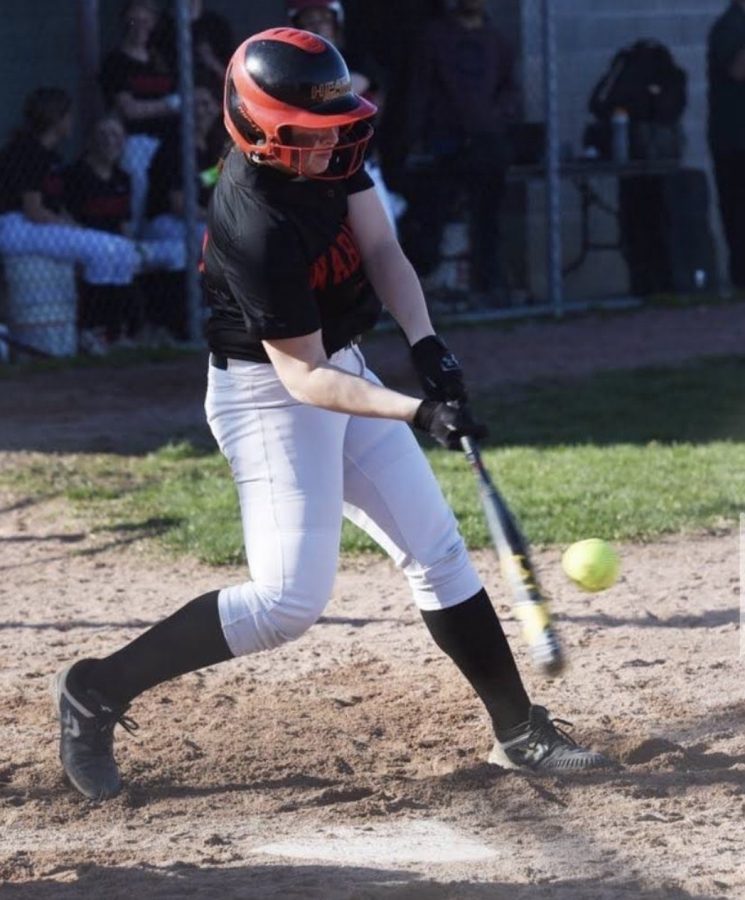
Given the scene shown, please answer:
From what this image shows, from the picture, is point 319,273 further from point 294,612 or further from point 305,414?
point 294,612

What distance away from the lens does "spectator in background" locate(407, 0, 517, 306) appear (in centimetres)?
1260

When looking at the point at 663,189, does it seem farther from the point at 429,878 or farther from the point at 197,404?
the point at 429,878

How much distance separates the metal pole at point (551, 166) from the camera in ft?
42.0

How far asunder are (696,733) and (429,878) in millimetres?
1307

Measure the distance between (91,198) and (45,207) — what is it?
345 mm

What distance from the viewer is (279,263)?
13.2ft

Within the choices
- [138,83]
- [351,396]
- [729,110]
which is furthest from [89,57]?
[351,396]

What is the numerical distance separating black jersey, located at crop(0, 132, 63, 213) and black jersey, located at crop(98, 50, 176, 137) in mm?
793

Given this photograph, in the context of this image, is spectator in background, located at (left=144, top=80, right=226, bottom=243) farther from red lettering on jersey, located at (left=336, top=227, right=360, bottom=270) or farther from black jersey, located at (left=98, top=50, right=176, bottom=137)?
red lettering on jersey, located at (left=336, top=227, right=360, bottom=270)

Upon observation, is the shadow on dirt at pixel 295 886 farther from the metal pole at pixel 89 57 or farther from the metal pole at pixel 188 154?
the metal pole at pixel 89 57

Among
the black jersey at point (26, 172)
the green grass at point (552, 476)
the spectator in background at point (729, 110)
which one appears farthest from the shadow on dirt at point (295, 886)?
the spectator in background at point (729, 110)

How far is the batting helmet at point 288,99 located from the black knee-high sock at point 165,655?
3.70 feet

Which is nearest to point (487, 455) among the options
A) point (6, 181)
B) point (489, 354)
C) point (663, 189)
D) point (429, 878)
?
point (489, 354)

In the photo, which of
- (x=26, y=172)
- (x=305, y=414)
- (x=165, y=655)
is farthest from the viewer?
(x=26, y=172)
